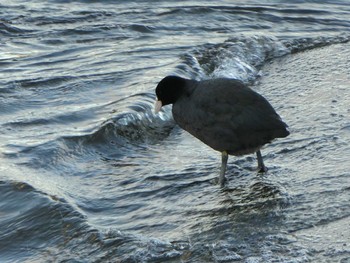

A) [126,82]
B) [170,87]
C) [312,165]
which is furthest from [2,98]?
[312,165]

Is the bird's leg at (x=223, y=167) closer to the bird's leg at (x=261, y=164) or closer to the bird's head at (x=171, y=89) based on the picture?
the bird's leg at (x=261, y=164)

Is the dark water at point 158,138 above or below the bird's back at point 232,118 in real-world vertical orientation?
below

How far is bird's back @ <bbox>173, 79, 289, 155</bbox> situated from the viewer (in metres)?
6.88

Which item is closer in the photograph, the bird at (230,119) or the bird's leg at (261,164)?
the bird at (230,119)

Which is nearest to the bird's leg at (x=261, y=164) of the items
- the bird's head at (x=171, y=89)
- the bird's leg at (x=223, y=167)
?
the bird's leg at (x=223, y=167)

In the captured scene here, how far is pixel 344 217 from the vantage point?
5.89 metres

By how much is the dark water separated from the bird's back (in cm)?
30

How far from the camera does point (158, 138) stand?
8516mm

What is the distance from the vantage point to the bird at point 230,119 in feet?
22.6

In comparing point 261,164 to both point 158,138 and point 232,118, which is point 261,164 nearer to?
point 232,118

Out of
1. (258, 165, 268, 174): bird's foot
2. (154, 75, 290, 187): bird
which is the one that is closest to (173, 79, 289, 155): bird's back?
(154, 75, 290, 187): bird

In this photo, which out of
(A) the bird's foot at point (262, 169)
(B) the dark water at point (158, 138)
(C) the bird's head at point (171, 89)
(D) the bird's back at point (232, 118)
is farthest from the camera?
(C) the bird's head at point (171, 89)

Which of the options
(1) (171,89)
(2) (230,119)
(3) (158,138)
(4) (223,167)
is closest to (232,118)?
(2) (230,119)

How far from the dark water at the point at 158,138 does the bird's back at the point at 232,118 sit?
0.99 ft
